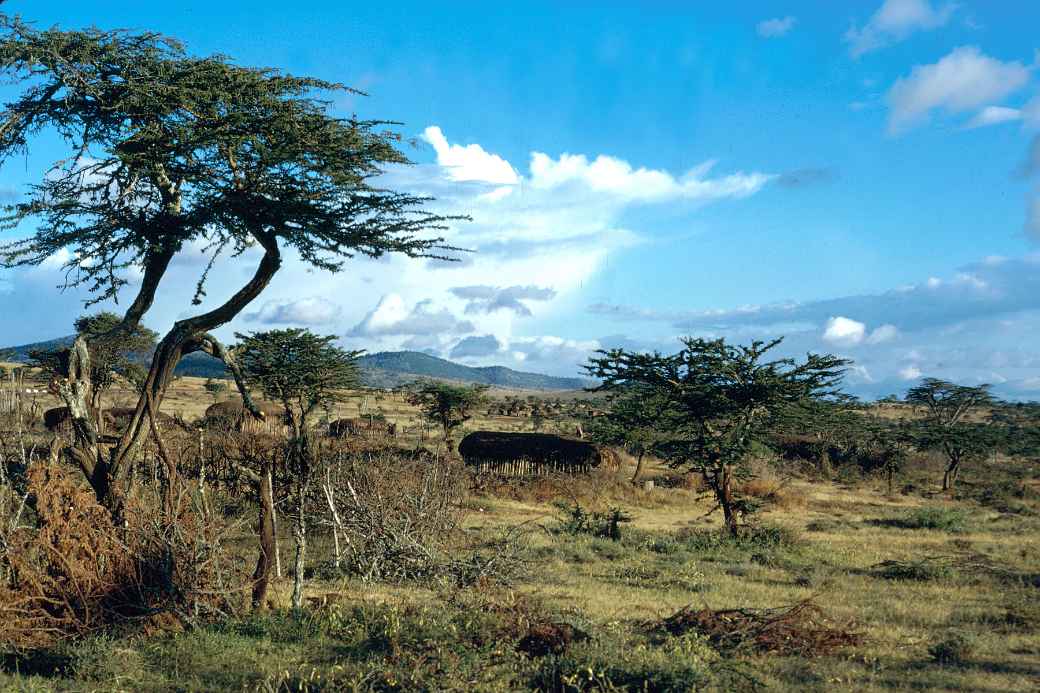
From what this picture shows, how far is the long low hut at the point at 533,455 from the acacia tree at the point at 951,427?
15.1m

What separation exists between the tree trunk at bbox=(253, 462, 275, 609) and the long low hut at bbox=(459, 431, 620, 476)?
1636 centimetres

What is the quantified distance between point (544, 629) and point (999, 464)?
4032 cm

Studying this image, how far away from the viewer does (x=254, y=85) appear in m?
9.55

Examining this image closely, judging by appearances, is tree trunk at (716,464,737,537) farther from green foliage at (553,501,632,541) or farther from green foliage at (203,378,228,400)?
green foliage at (203,378,228,400)

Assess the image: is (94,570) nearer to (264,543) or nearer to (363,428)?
(264,543)

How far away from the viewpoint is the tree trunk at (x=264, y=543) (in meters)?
7.96

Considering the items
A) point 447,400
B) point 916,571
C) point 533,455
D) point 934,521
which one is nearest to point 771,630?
point 916,571

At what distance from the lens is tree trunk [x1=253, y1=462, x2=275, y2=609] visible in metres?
7.96

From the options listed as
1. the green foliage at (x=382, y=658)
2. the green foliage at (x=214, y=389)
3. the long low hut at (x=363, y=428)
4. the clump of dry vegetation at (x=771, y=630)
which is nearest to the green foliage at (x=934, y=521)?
the clump of dry vegetation at (x=771, y=630)

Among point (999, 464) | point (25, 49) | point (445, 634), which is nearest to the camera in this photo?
point (445, 634)

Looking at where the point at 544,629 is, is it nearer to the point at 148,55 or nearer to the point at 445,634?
the point at 445,634

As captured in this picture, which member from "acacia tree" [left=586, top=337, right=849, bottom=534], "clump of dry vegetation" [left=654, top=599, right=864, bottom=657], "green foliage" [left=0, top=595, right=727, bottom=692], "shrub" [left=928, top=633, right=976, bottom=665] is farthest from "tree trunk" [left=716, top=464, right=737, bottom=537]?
"green foliage" [left=0, top=595, right=727, bottom=692]

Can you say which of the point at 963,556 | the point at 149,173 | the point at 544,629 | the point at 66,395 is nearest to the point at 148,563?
the point at 66,395

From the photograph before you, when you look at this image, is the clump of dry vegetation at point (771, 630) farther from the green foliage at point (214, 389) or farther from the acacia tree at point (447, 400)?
the green foliage at point (214, 389)
